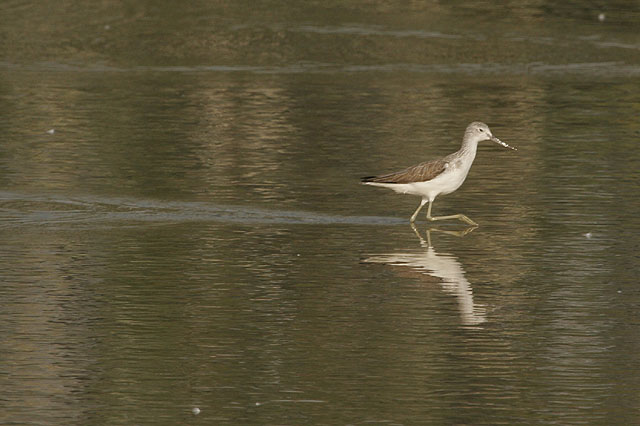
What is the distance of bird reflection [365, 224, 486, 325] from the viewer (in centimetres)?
1249

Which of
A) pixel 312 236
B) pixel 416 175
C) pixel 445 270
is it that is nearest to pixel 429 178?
pixel 416 175

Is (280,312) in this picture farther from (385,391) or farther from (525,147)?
(525,147)

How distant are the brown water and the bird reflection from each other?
0.04 metres

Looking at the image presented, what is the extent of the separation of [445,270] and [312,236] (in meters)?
2.08

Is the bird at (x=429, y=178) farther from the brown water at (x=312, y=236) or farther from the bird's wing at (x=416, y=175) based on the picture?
the brown water at (x=312, y=236)

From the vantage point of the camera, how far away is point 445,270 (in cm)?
1437

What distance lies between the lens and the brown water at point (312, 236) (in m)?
10.3

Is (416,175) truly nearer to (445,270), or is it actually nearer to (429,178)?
(429,178)

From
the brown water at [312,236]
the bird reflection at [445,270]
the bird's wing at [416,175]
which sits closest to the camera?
the brown water at [312,236]

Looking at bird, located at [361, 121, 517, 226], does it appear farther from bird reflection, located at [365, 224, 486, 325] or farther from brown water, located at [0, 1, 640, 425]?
bird reflection, located at [365, 224, 486, 325]

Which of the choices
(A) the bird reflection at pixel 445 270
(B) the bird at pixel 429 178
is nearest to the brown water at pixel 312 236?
(A) the bird reflection at pixel 445 270

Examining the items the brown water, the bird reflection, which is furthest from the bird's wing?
the bird reflection

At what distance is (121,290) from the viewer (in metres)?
13.3

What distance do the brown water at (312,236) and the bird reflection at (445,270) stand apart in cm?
4
